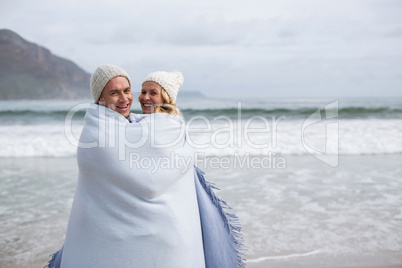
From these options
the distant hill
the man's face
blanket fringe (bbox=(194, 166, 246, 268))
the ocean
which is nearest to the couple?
the man's face

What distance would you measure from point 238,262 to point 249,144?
6.82 meters

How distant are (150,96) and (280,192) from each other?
343 centimetres

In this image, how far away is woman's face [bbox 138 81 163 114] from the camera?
1.82 meters


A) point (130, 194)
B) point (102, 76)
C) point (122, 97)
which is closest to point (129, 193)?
point (130, 194)

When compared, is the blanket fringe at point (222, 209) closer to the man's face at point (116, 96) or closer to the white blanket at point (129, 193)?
the white blanket at point (129, 193)

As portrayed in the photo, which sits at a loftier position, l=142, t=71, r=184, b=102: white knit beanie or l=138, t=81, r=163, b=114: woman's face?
l=142, t=71, r=184, b=102: white knit beanie

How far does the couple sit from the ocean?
146cm

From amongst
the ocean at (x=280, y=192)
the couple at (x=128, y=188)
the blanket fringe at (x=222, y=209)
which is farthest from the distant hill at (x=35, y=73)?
the couple at (x=128, y=188)

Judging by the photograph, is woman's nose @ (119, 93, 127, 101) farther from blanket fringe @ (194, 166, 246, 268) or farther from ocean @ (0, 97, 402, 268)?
ocean @ (0, 97, 402, 268)

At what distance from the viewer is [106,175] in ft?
5.21

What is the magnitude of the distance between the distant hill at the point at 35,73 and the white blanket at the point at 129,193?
22584mm

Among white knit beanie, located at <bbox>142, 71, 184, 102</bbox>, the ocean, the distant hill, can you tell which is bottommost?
the ocean

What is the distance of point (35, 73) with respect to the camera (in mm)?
27172

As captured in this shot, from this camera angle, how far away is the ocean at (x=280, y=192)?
3209 mm
